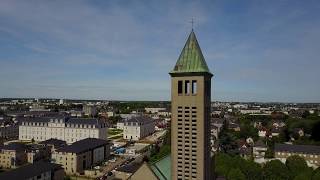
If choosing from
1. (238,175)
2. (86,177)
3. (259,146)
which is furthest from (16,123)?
(238,175)

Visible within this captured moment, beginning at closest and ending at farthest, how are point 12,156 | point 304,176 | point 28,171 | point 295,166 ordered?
point 304,176 < point 28,171 < point 295,166 < point 12,156

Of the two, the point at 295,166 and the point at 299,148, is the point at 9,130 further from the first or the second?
the point at 295,166

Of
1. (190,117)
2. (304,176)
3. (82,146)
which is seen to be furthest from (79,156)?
(190,117)

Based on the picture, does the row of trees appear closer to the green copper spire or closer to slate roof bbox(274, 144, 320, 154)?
slate roof bbox(274, 144, 320, 154)

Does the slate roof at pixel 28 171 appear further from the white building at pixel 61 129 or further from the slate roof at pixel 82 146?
the white building at pixel 61 129

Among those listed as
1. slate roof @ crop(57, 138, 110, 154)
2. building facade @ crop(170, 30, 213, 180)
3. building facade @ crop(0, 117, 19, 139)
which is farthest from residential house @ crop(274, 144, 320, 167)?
building facade @ crop(0, 117, 19, 139)

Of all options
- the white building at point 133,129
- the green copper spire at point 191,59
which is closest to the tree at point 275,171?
the green copper spire at point 191,59
